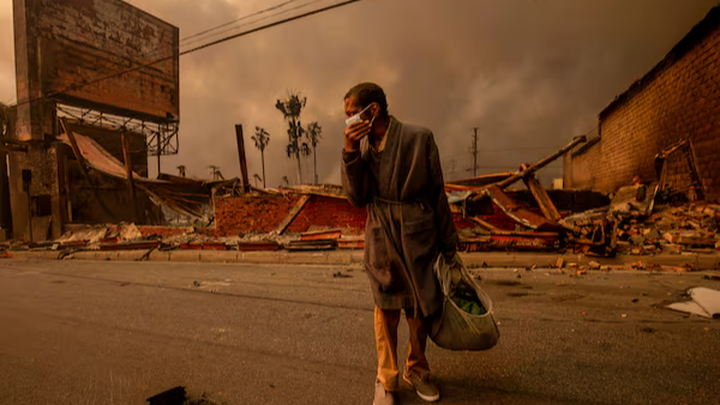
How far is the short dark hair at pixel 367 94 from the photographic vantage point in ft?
5.48

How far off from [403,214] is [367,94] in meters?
0.66

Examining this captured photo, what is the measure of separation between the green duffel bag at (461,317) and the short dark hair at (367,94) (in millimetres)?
909

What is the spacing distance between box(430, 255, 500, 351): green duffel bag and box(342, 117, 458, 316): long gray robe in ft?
0.18

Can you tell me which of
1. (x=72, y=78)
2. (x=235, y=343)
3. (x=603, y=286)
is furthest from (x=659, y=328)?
(x=72, y=78)

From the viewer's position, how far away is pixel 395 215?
1700 mm

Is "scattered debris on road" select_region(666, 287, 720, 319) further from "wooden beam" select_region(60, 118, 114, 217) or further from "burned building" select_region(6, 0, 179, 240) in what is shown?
"wooden beam" select_region(60, 118, 114, 217)

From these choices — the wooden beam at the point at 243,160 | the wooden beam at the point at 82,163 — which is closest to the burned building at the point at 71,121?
the wooden beam at the point at 82,163

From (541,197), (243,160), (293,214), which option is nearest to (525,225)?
(541,197)

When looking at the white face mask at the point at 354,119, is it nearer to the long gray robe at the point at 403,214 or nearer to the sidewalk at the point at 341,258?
the long gray robe at the point at 403,214

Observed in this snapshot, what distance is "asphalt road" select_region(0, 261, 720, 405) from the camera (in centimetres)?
190

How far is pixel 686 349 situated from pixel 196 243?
996 centimetres

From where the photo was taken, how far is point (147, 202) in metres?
18.0

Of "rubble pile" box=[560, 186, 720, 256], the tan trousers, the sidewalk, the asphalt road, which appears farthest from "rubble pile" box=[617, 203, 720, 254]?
the tan trousers

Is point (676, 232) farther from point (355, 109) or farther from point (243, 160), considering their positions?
point (243, 160)
